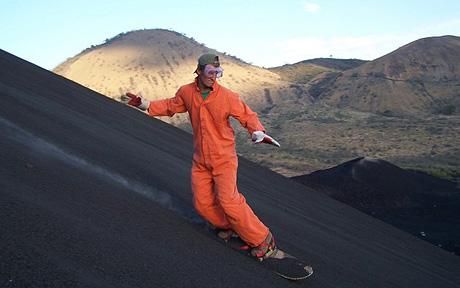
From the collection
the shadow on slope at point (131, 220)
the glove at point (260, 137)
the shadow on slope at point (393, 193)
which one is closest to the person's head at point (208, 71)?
the glove at point (260, 137)

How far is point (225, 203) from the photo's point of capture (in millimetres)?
4371

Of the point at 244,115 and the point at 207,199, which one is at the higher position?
the point at 244,115

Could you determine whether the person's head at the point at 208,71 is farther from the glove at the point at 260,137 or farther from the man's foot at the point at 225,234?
the man's foot at the point at 225,234

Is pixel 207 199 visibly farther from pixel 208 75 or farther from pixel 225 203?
pixel 208 75

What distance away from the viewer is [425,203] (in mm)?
17062

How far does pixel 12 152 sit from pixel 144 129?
6.01 meters

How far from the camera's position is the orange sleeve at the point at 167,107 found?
4756 millimetres

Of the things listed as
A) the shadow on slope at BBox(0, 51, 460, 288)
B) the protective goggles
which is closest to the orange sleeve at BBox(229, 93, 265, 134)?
the protective goggles

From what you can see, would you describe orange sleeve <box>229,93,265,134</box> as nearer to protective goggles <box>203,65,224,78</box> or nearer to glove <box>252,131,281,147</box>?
glove <box>252,131,281,147</box>

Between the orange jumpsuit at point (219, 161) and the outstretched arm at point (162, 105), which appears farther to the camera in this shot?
the outstretched arm at point (162, 105)

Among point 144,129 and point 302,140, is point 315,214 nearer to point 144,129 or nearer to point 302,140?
point 144,129

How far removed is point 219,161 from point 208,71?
0.72 m

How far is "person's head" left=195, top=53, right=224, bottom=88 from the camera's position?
4.44 m

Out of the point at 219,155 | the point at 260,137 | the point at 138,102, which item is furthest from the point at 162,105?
the point at 260,137
